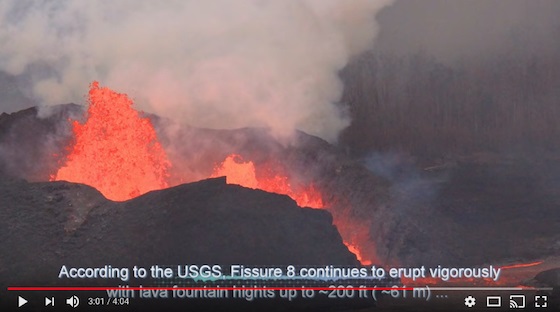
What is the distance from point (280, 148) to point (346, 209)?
271 inches

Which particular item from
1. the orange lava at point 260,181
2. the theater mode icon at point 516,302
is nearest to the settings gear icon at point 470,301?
the theater mode icon at point 516,302

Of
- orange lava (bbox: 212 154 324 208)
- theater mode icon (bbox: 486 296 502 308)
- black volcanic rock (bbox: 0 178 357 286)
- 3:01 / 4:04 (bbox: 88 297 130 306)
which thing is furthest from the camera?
orange lava (bbox: 212 154 324 208)

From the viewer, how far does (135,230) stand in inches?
1238

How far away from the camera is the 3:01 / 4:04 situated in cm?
2300

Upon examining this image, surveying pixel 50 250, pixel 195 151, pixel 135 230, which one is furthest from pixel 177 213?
pixel 195 151

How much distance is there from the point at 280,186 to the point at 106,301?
31394mm

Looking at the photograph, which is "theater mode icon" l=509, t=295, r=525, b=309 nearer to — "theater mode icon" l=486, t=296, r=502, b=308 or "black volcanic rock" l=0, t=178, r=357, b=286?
"theater mode icon" l=486, t=296, r=502, b=308

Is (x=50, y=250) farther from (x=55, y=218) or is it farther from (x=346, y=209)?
(x=346, y=209)

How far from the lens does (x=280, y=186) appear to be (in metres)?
54.4

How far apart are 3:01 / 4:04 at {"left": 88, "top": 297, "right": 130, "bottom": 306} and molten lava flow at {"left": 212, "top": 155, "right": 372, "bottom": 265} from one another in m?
22.5

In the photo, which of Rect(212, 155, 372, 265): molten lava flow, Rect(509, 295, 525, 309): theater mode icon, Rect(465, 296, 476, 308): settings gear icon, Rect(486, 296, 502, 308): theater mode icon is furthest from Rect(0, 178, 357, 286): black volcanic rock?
Rect(212, 155, 372, 265): molten lava flow

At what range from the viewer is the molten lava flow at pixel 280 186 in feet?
159

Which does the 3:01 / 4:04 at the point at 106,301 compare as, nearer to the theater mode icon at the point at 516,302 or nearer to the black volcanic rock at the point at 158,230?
the black volcanic rock at the point at 158,230

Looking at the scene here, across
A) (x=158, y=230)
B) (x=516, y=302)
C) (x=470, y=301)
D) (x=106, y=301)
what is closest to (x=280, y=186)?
(x=158, y=230)
